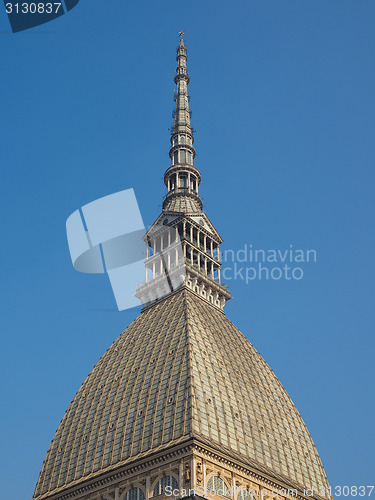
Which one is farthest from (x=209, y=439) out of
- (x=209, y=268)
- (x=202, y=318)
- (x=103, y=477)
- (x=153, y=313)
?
(x=209, y=268)

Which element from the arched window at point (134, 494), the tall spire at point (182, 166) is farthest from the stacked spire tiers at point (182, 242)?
the arched window at point (134, 494)

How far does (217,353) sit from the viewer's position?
263 feet

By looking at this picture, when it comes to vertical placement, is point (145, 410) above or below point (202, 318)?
below

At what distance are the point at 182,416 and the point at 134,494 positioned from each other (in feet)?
26.8

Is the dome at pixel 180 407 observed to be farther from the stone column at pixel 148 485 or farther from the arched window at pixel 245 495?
the stone column at pixel 148 485

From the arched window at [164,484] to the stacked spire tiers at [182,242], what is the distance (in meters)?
31.2

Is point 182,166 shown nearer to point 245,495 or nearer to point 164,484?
point 245,495

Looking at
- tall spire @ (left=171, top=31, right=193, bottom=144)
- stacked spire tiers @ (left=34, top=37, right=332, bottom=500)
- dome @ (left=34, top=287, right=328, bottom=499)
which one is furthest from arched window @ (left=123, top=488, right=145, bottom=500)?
tall spire @ (left=171, top=31, right=193, bottom=144)

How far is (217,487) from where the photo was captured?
2576 inches

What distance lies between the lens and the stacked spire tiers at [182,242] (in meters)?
95.6

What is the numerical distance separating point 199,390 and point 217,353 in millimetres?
9391

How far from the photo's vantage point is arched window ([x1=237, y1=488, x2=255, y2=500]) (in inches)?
2660

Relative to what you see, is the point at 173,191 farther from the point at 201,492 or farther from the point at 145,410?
the point at 201,492

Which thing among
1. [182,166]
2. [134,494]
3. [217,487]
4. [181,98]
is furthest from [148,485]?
[181,98]
